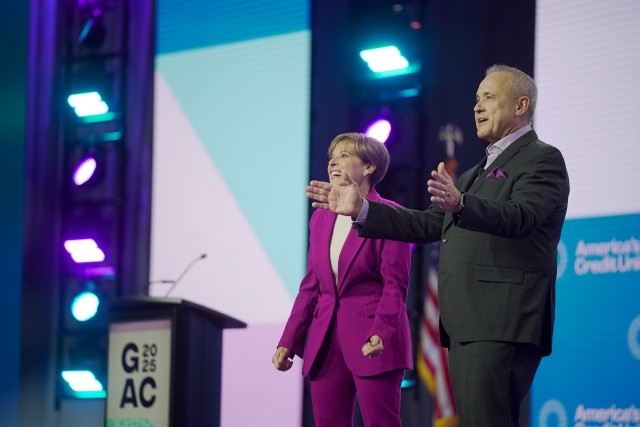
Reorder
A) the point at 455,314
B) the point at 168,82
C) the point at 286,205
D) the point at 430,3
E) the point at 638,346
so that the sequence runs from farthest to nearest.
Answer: the point at 168,82
the point at 286,205
the point at 430,3
the point at 638,346
the point at 455,314

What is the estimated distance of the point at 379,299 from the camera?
117 inches

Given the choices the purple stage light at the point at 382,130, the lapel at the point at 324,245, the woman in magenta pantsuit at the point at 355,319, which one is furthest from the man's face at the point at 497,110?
the purple stage light at the point at 382,130

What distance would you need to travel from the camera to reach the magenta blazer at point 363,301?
9.48ft

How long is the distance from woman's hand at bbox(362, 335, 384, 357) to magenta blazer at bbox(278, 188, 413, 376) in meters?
0.03

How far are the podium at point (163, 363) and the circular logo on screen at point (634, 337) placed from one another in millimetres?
1735

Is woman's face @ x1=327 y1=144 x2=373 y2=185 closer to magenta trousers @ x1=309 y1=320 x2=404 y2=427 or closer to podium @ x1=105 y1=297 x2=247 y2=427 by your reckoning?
magenta trousers @ x1=309 y1=320 x2=404 y2=427

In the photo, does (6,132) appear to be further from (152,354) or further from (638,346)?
(638,346)

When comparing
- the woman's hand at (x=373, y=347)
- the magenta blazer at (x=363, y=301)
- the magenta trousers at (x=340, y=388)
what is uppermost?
the magenta blazer at (x=363, y=301)

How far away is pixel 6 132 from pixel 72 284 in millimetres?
1068

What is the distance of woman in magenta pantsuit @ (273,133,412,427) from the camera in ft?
9.46

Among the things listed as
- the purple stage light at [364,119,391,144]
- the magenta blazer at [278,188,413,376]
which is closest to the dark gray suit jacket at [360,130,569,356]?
the magenta blazer at [278,188,413,376]

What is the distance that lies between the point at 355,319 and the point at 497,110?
0.84m

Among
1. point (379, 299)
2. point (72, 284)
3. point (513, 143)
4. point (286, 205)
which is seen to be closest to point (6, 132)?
point (72, 284)

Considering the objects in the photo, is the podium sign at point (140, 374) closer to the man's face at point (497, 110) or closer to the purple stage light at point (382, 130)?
the purple stage light at point (382, 130)
